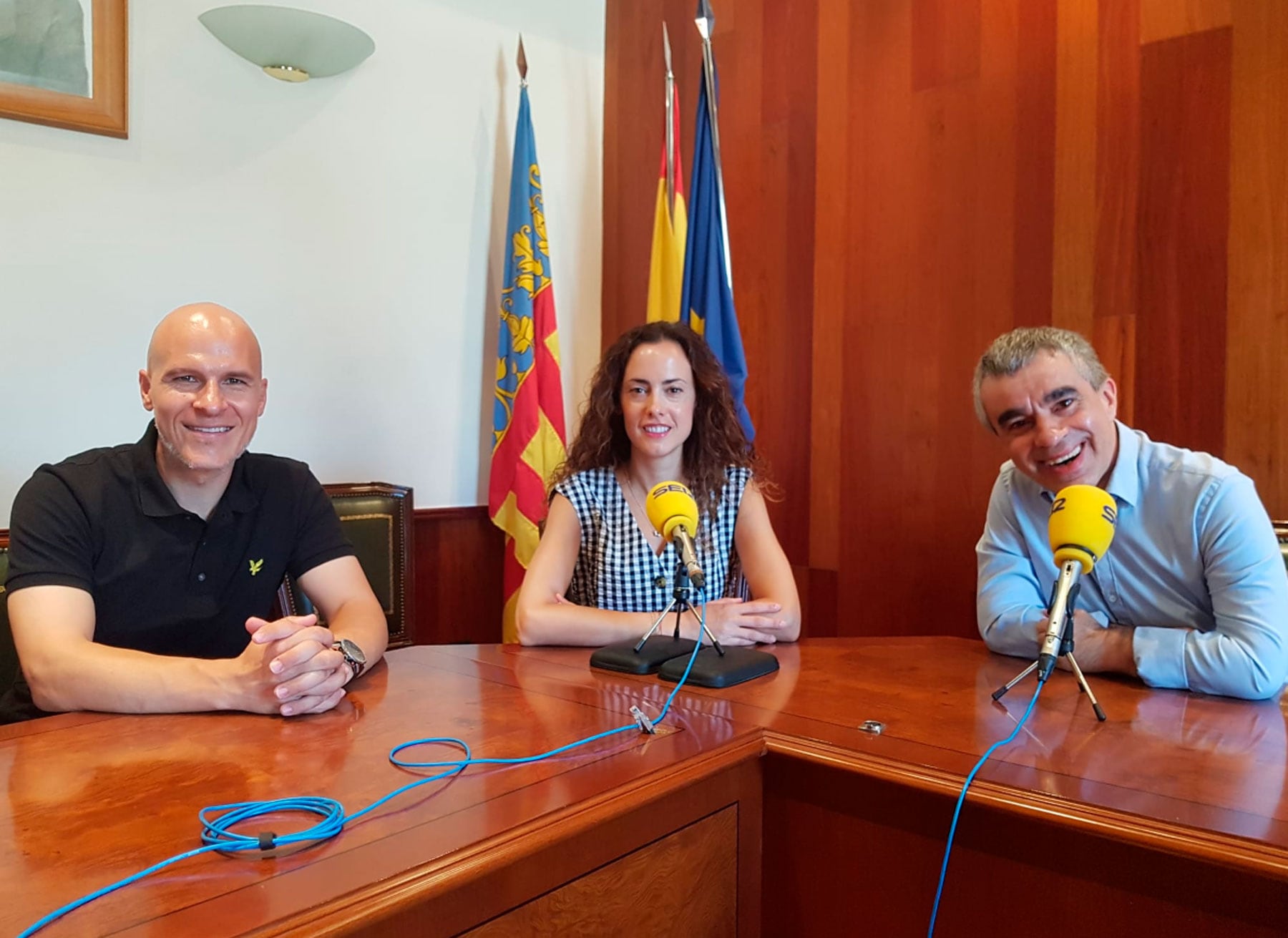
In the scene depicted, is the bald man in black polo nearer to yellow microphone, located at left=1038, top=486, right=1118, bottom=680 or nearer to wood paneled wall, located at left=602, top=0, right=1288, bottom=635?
yellow microphone, located at left=1038, top=486, right=1118, bottom=680

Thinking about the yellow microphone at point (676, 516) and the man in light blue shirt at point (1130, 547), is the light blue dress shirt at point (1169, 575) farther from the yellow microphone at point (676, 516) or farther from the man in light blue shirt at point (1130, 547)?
the yellow microphone at point (676, 516)

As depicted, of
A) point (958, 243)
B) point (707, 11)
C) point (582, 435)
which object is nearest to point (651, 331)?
point (582, 435)

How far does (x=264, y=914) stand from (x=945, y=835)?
27.8 inches

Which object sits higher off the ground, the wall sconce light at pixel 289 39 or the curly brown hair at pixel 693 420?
the wall sconce light at pixel 289 39

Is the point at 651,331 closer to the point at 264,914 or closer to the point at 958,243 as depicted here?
the point at 958,243

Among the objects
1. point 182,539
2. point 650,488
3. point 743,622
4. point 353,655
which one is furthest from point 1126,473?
point 182,539

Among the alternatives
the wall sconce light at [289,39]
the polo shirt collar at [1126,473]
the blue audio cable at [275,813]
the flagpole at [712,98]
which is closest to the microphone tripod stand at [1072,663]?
the polo shirt collar at [1126,473]

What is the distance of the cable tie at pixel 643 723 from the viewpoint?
115cm

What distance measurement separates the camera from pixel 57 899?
2.31 feet

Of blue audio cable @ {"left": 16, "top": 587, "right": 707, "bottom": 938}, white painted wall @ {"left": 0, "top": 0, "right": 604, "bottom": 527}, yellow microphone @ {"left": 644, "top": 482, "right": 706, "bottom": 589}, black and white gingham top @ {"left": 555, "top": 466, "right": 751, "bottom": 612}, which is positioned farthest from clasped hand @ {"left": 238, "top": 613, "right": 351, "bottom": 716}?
white painted wall @ {"left": 0, "top": 0, "right": 604, "bottom": 527}

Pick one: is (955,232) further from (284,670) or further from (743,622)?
(284,670)

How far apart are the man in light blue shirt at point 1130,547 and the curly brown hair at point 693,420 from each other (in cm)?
63

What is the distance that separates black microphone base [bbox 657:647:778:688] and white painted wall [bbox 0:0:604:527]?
5.68ft

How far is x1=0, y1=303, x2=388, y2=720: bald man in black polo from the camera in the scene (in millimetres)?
1392
